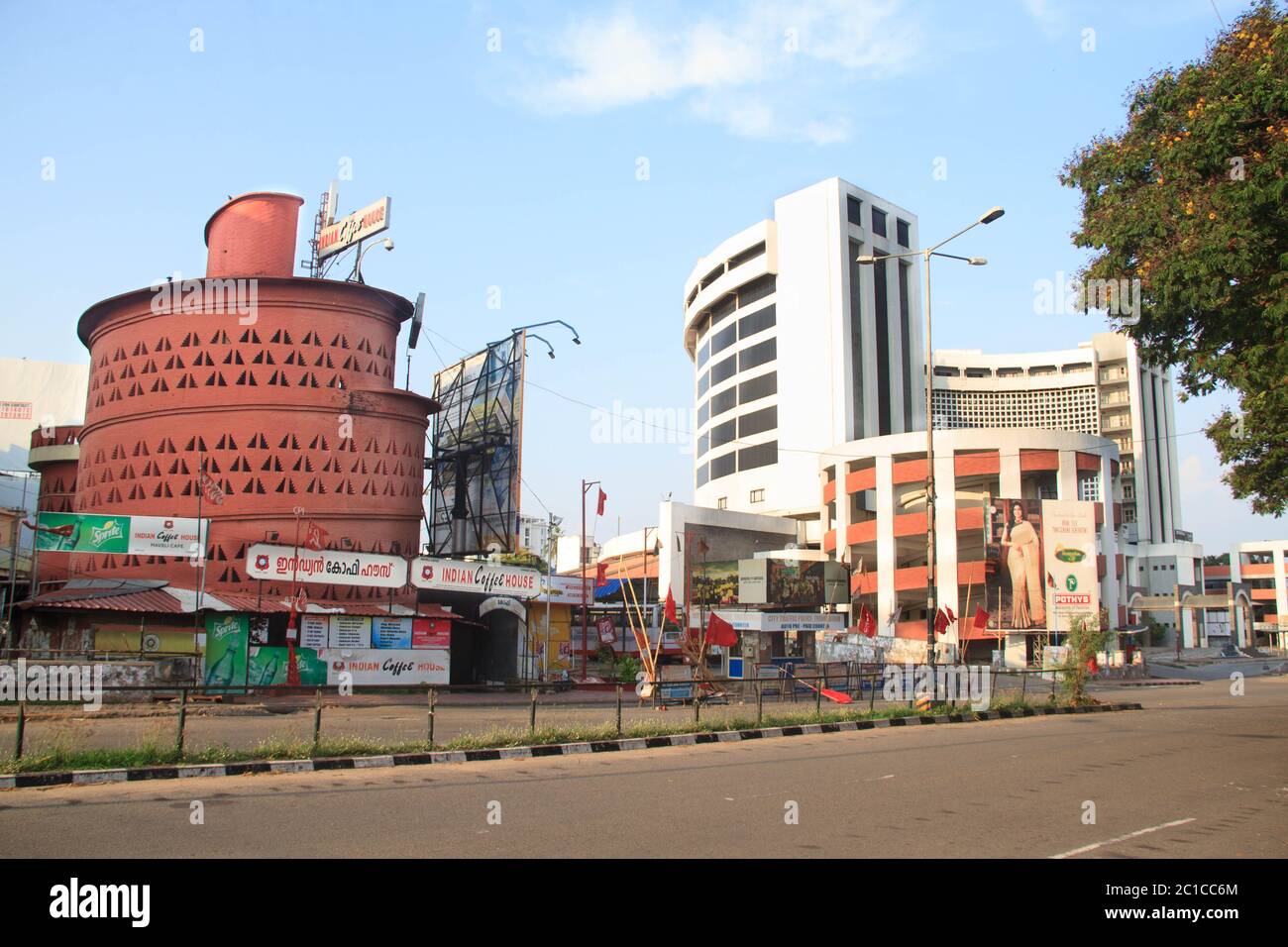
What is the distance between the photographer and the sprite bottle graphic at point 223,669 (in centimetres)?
2875

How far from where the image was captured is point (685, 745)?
17.5m

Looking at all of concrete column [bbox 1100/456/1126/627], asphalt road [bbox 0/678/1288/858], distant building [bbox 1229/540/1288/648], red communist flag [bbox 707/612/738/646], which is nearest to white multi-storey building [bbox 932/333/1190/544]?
distant building [bbox 1229/540/1288/648]

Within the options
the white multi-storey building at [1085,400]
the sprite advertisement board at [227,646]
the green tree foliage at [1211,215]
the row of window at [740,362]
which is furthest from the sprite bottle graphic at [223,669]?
the white multi-storey building at [1085,400]

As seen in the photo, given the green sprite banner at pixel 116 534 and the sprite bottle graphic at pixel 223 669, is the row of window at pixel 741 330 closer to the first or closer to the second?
the green sprite banner at pixel 116 534

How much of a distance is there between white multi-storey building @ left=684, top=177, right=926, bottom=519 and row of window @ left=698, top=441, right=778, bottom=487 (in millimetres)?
141

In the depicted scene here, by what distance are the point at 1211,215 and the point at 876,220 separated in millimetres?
69278

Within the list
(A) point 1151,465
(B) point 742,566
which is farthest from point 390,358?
(A) point 1151,465

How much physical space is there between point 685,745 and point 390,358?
96.0 feet

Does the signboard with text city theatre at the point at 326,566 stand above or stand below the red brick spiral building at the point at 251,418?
below

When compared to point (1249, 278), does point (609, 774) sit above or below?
below

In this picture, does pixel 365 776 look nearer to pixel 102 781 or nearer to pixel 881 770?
pixel 102 781

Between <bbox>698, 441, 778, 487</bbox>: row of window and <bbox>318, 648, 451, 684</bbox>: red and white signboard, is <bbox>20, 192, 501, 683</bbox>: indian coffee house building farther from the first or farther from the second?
<bbox>698, 441, 778, 487</bbox>: row of window

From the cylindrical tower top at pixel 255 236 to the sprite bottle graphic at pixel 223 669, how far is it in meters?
18.8

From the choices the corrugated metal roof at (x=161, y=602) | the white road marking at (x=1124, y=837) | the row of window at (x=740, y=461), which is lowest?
the white road marking at (x=1124, y=837)
